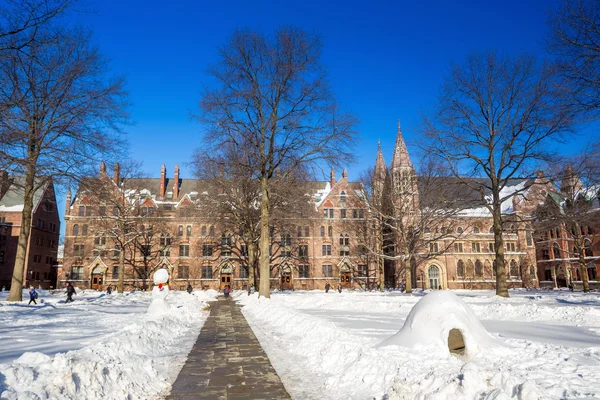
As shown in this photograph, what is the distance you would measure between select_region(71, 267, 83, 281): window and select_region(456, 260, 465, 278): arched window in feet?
173

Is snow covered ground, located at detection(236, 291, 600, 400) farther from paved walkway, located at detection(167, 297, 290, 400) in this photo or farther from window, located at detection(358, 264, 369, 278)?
window, located at detection(358, 264, 369, 278)

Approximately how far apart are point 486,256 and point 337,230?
73.8 feet

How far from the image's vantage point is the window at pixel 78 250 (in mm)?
52931

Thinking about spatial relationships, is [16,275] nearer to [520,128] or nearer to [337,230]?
[520,128]

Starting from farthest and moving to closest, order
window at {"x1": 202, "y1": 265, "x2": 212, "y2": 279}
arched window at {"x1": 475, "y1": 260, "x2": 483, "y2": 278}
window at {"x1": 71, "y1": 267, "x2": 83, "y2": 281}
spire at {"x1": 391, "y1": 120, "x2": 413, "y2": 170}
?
arched window at {"x1": 475, "y1": 260, "x2": 483, "y2": 278} < window at {"x1": 202, "y1": 265, "x2": 212, "y2": 279} < window at {"x1": 71, "y1": 267, "x2": 83, "y2": 281} < spire at {"x1": 391, "y1": 120, "x2": 413, "y2": 170}

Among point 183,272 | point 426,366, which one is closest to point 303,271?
point 183,272

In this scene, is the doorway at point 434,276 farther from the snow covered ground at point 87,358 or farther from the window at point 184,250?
the snow covered ground at point 87,358

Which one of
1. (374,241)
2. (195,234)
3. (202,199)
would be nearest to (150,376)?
(202,199)

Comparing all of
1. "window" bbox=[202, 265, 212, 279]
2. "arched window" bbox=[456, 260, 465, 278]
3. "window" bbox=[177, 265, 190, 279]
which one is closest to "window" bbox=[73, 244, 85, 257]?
"window" bbox=[177, 265, 190, 279]

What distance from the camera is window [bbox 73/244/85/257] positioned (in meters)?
52.9

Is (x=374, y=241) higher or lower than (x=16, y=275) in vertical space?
higher

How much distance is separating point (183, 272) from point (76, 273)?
14.2 m

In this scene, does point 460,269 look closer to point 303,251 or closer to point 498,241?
point 303,251

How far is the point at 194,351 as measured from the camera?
10.7m
